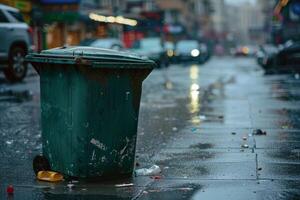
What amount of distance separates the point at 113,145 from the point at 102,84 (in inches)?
23.7

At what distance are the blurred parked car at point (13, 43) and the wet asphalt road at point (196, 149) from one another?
3.01 metres

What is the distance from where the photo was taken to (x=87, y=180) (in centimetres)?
640

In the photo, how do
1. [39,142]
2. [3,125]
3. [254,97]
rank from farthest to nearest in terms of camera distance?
[254,97]
[3,125]
[39,142]

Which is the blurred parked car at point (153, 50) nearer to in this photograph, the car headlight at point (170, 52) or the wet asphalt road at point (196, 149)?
the car headlight at point (170, 52)

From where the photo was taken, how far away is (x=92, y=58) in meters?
6.18

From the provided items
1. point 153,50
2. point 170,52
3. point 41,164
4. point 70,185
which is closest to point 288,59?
point 153,50

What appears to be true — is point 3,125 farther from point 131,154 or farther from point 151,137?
point 131,154

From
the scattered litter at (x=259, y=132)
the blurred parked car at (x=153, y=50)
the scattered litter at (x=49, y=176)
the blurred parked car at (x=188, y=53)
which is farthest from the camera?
the blurred parked car at (x=188, y=53)

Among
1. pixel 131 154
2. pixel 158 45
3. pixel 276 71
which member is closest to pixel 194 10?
pixel 158 45

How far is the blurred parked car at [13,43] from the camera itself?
1814 centimetres

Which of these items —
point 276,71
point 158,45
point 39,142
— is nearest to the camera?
point 39,142

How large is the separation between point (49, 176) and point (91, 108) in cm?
83

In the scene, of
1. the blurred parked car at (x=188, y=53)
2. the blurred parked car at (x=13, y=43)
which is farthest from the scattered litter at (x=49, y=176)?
the blurred parked car at (x=188, y=53)

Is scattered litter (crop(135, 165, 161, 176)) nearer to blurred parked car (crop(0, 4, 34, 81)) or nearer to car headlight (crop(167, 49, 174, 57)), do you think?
blurred parked car (crop(0, 4, 34, 81))
